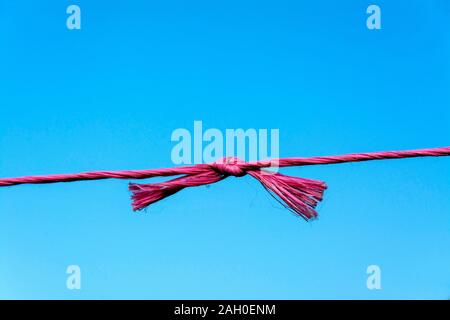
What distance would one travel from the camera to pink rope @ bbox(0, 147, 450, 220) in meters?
0.93

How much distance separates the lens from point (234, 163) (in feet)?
3.35

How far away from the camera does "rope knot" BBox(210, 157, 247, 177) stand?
1014 mm

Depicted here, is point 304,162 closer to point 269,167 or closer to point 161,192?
point 269,167

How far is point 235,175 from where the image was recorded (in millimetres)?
1016

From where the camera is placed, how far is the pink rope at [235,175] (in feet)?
3.04

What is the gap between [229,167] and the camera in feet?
3.34

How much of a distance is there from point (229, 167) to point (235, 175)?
2 centimetres

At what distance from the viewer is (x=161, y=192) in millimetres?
1026
